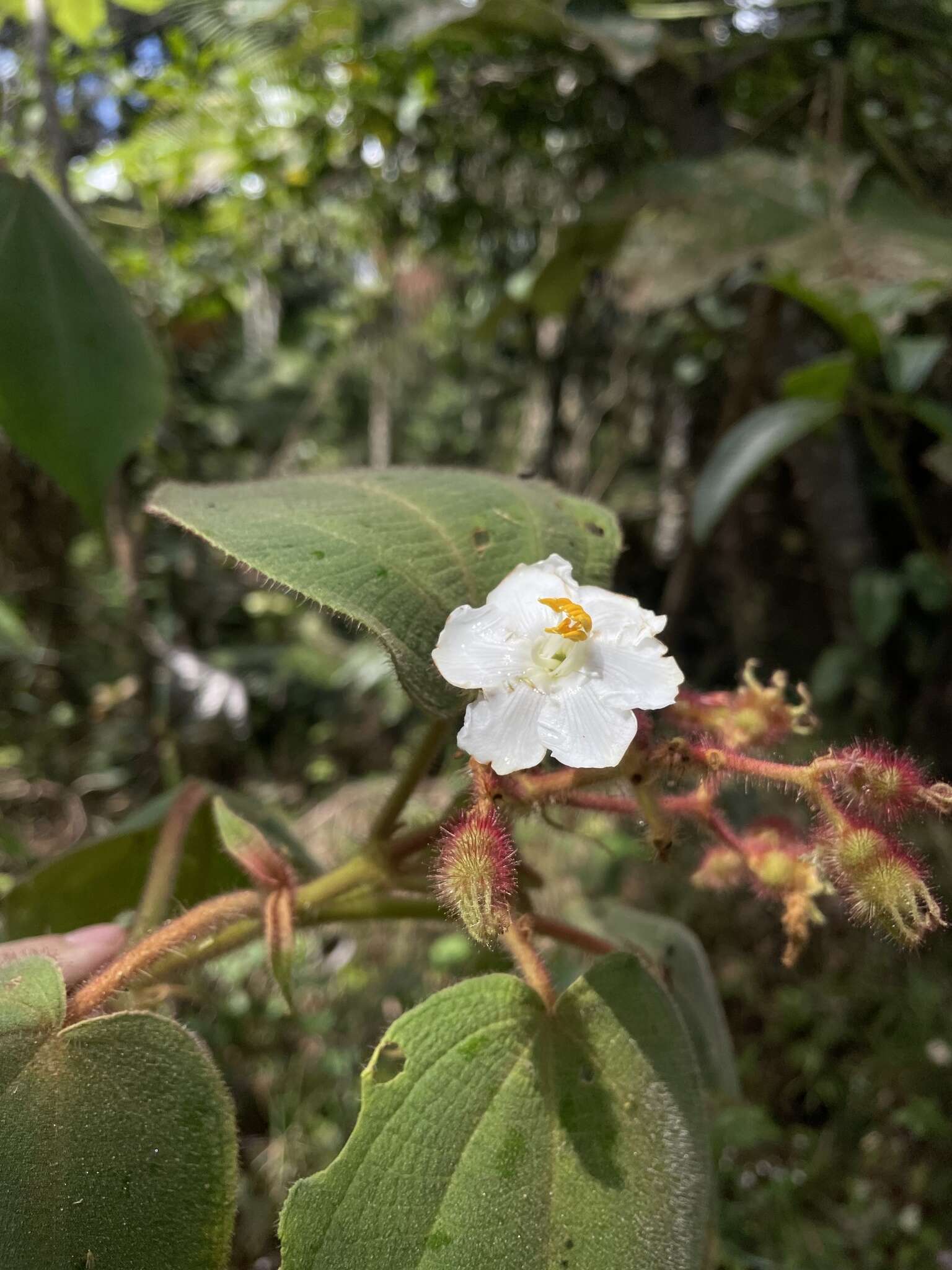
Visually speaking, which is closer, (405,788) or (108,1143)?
(108,1143)

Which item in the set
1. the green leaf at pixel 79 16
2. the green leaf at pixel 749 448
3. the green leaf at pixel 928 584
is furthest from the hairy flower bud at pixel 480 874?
the green leaf at pixel 79 16

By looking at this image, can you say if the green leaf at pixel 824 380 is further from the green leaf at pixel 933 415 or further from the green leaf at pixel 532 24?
the green leaf at pixel 532 24

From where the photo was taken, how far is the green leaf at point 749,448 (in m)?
0.82

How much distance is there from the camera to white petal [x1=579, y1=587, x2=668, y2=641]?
0.33 meters

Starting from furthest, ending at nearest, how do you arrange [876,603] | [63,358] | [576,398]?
[576,398]
[876,603]
[63,358]

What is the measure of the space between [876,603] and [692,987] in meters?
0.71

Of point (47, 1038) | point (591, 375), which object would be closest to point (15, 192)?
point (47, 1038)

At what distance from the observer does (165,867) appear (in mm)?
437

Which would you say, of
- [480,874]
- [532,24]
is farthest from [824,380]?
[480,874]

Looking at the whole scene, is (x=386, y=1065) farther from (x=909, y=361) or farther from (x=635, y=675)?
(x=909, y=361)

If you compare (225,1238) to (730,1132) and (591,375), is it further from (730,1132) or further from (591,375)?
(591,375)

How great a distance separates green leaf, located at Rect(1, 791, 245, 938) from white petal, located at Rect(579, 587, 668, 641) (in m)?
0.30

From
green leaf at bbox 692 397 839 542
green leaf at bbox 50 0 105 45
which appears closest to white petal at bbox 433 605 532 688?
green leaf at bbox 692 397 839 542

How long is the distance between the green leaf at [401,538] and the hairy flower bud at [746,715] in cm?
7
